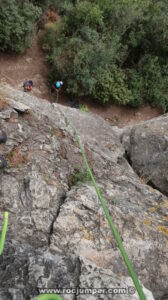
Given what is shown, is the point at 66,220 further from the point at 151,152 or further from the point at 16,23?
the point at 16,23

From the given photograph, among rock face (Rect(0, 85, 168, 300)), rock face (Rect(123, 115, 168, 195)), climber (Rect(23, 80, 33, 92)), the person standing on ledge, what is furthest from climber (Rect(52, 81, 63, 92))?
rock face (Rect(0, 85, 168, 300))

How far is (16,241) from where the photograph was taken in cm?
283

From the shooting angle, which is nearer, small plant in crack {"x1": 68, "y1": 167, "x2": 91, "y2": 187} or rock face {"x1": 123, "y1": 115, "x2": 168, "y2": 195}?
small plant in crack {"x1": 68, "y1": 167, "x2": 91, "y2": 187}

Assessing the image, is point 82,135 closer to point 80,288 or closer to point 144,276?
point 144,276

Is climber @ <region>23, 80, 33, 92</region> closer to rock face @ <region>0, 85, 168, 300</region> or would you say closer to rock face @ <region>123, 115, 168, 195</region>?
rock face @ <region>0, 85, 168, 300</region>

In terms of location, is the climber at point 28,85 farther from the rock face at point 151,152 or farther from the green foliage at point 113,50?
the rock face at point 151,152

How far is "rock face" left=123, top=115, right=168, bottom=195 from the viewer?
5927 millimetres

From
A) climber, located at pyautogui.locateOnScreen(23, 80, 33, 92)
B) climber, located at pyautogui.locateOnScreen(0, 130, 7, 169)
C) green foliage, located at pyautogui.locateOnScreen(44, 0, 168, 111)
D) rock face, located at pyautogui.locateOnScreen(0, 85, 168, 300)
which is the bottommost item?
rock face, located at pyautogui.locateOnScreen(0, 85, 168, 300)

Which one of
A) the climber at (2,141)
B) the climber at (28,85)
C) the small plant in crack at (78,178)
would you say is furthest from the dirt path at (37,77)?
the small plant in crack at (78,178)

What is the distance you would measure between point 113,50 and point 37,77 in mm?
4066

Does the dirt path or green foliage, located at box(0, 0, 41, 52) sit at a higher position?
green foliage, located at box(0, 0, 41, 52)

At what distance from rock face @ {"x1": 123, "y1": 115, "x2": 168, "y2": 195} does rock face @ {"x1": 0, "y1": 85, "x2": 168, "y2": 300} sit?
1271 mm

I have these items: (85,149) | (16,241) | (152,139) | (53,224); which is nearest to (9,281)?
(16,241)

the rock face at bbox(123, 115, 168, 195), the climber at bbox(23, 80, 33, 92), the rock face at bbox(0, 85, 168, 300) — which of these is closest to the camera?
the rock face at bbox(0, 85, 168, 300)
